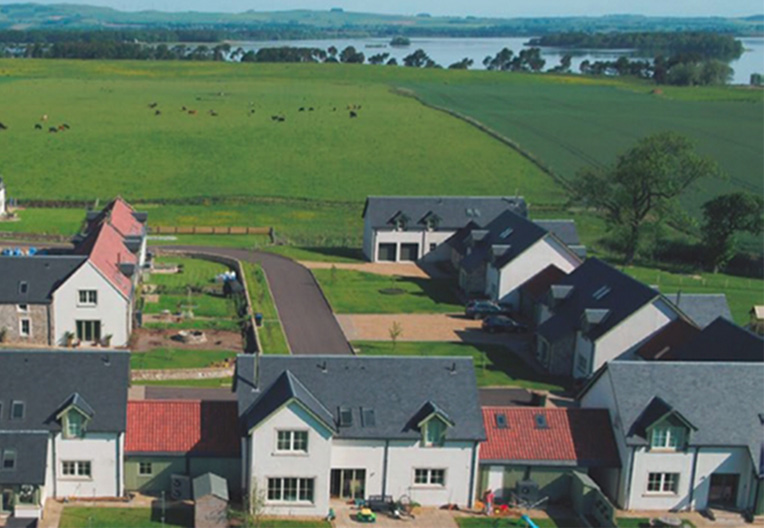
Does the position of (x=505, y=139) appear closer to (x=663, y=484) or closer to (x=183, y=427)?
(x=663, y=484)

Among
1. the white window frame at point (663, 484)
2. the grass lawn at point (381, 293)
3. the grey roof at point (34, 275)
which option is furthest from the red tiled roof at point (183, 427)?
the grass lawn at point (381, 293)

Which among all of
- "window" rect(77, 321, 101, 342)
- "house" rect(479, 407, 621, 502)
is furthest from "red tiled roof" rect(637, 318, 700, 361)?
"window" rect(77, 321, 101, 342)

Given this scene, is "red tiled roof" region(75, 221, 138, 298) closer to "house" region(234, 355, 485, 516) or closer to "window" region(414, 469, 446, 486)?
"house" region(234, 355, 485, 516)

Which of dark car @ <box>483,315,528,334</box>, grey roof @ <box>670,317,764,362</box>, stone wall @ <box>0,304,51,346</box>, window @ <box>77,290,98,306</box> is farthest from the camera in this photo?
dark car @ <box>483,315,528,334</box>

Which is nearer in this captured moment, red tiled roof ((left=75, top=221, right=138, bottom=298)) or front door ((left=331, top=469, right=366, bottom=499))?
front door ((left=331, top=469, right=366, bottom=499))

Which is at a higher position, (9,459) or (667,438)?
(667,438)

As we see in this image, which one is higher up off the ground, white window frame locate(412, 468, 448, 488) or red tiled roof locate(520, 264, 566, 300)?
red tiled roof locate(520, 264, 566, 300)

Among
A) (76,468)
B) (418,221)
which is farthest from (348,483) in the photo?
(418,221)

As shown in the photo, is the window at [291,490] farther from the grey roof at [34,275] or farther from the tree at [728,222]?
the tree at [728,222]
